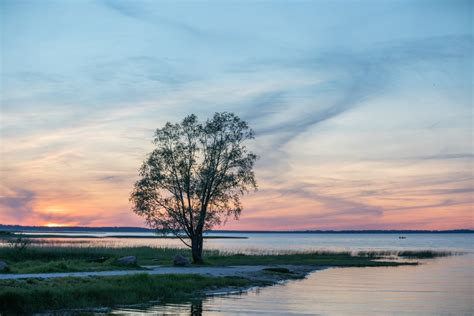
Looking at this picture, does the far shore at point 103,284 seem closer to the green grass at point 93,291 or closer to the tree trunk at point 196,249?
the green grass at point 93,291

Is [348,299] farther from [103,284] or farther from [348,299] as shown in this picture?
[103,284]

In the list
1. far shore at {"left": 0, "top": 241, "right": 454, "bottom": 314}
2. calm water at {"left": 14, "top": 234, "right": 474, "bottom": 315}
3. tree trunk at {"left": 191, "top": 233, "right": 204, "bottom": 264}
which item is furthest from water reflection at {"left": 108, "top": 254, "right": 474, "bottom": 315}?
tree trunk at {"left": 191, "top": 233, "right": 204, "bottom": 264}

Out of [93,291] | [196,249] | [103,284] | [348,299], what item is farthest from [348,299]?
[196,249]

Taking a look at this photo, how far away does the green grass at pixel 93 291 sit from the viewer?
27.6 meters

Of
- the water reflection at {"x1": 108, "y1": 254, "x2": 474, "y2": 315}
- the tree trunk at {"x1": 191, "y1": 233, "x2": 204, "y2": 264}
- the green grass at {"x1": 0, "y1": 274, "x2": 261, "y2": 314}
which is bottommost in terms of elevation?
the water reflection at {"x1": 108, "y1": 254, "x2": 474, "y2": 315}

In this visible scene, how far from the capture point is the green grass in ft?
90.6

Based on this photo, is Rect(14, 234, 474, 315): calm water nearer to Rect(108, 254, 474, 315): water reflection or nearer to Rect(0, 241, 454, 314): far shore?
Rect(108, 254, 474, 315): water reflection

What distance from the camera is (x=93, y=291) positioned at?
3084 centimetres

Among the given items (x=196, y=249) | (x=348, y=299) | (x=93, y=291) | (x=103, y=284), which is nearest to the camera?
(x=93, y=291)

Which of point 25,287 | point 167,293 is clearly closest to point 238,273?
point 167,293

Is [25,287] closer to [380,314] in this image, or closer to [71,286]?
[71,286]

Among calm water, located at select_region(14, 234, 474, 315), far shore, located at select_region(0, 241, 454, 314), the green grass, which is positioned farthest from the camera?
calm water, located at select_region(14, 234, 474, 315)

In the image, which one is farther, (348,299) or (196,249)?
(196,249)

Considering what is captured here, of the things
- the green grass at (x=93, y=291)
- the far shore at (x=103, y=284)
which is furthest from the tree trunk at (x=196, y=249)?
the green grass at (x=93, y=291)
